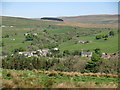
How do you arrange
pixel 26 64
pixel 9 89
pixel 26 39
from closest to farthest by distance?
pixel 9 89, pixel 26 64, pixel 26 39

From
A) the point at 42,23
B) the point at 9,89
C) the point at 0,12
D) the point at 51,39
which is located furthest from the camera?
the point at 42,23

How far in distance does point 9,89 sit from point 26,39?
8697 cm

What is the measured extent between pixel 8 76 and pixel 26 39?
3343 inches

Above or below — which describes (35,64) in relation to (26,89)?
below

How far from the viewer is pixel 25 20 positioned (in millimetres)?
136125

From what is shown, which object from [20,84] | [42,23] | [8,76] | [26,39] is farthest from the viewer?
[42,23]

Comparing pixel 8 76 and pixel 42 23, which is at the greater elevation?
pixel 42 23

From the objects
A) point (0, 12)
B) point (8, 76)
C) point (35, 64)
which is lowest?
point (35, 64)

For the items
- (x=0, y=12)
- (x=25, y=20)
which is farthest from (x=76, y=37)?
(x=0, y=12)

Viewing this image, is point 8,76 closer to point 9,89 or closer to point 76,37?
point 9,89

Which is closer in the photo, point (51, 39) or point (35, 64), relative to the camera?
point (35, 64)

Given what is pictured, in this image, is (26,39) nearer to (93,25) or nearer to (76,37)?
(76,37)

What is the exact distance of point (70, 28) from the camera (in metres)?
120

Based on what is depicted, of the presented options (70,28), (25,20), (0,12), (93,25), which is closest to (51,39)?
(70,28)
